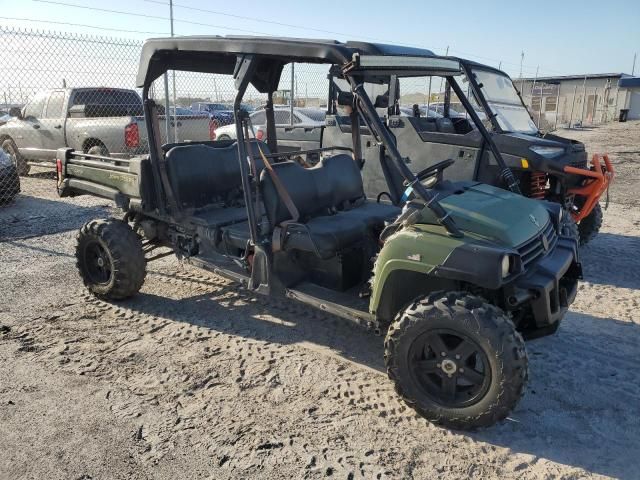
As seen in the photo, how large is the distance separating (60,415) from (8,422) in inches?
10.8

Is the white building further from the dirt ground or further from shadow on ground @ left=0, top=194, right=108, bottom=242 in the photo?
the dirt ground

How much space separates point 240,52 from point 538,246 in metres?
2.28

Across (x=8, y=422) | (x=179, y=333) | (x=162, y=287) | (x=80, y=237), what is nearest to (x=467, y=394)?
(x=179, y=333)

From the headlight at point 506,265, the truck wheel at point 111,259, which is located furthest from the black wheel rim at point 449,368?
the truck wheel at point 111,259

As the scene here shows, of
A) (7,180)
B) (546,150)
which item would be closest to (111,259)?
(546,150)

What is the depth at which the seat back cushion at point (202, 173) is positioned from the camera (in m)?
4.55

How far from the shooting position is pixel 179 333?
13.9 feet

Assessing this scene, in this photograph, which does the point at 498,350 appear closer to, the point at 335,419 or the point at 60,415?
the point at 335,419

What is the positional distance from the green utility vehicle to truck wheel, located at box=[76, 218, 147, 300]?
1 cm

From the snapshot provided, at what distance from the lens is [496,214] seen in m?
3.18

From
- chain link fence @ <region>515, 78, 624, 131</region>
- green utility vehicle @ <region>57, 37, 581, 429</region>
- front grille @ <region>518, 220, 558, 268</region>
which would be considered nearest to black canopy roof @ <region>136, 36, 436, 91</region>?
green utility vehicle @ <region>57, 37, 581, 429</region>

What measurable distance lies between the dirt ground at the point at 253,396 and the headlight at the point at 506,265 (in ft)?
3.05

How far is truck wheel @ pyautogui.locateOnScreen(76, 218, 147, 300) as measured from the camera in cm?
458

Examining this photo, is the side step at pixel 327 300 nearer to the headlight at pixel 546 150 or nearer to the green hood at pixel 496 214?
the green hood at pixel 496 214
